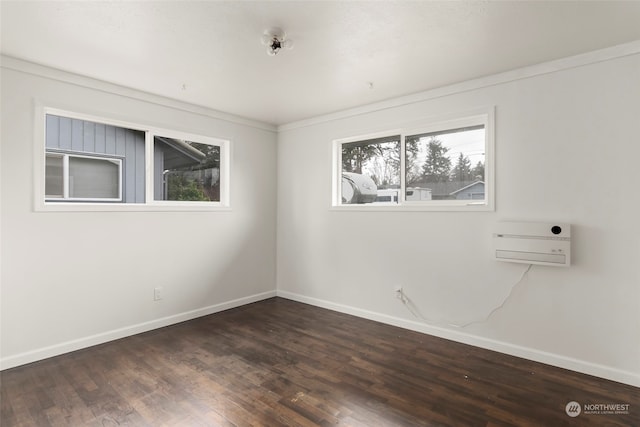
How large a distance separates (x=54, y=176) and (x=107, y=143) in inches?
21.9

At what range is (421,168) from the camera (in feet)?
11.8

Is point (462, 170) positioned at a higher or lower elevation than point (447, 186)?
higher

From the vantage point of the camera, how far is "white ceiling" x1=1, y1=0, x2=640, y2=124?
6.64 ft

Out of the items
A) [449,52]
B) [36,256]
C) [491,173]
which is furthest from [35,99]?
[491,173]

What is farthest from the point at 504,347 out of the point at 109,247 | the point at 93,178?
the point at 93,178

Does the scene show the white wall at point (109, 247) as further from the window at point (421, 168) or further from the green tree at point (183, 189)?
the window at point (421, 168)

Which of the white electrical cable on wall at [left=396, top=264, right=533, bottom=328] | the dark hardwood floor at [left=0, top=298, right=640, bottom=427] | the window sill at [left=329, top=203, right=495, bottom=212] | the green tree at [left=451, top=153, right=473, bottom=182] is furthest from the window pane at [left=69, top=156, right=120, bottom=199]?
the green tree at [left=451, top=153, right=473, bottom=182]

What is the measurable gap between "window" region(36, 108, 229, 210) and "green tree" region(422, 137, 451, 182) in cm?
244

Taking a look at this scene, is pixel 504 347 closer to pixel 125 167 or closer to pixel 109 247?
pixel 109 247

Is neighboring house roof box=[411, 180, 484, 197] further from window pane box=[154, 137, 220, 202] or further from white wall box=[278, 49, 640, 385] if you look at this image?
window pane box=[154, 137, 220, 202]

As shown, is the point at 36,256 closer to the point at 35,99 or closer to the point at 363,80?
the point at 35,99

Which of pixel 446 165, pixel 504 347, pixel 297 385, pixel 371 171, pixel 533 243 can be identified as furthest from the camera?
pixel 371 171

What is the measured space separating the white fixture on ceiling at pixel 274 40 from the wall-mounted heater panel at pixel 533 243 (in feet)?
7.56

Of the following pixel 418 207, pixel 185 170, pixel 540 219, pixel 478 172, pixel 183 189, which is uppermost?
pixel 185 170
